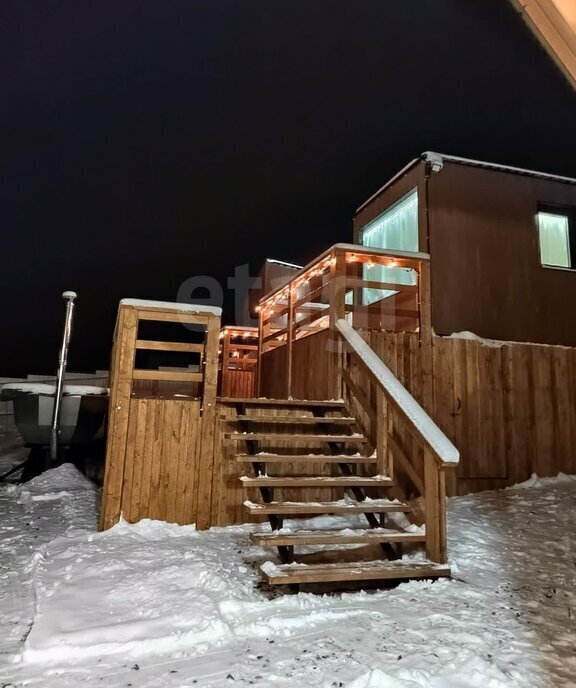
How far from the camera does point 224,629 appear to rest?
237cm

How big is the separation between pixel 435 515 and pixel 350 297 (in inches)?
270

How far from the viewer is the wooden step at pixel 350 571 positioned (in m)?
2.79

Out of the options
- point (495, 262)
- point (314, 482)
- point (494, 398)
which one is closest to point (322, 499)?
point (314, 482)

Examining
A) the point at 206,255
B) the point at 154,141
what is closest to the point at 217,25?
the point at 154,141

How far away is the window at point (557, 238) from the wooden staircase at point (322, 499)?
218 inches

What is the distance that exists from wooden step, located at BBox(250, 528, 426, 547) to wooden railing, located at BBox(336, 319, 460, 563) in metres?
0.15

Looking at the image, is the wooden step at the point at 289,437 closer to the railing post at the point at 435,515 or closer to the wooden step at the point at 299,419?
the wooden step at the point at 299,419

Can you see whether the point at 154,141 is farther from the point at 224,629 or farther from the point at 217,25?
the point at 224,629

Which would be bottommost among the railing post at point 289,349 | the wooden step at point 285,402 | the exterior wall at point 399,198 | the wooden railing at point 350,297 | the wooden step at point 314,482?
the wooden step at point 314,482

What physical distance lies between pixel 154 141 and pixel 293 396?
19521 millimetres

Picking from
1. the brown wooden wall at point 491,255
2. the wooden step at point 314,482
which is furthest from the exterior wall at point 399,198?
the wooden step at point 314,482

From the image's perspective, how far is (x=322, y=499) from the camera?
15.3ft

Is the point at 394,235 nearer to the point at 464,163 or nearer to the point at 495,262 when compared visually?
the point at 464,163

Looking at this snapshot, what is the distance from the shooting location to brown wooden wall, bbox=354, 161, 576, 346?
295 inches
